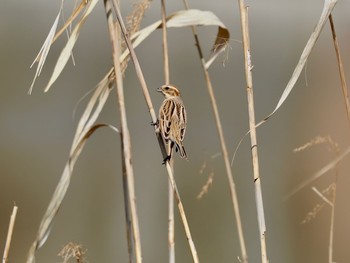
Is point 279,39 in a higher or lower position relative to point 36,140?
higher

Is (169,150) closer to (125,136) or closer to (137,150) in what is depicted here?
(125,136)

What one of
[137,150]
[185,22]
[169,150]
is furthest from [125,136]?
[137,150]

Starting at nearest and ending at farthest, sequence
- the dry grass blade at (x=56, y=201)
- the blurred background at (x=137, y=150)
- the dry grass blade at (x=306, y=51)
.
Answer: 1. the dry grass blade at (x=306, y=51)
2. the dry grass blade at (x=56, y=201)
3. the blurred background at (x=137, y=150)

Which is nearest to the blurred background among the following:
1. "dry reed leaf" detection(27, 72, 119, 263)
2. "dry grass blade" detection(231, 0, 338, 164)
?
"dry reed leaf" detection(27, 72, 119, 263)

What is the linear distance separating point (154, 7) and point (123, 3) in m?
0.41

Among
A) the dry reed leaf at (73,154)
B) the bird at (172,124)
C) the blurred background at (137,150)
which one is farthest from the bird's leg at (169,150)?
the blurred background at (137,150)

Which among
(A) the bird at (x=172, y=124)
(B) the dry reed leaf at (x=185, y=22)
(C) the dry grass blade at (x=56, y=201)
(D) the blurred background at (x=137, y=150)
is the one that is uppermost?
(D) the blurred background at (x=137, y=150)

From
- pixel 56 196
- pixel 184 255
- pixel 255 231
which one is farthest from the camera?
pixel 255 231

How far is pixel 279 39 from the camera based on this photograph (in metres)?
3.07

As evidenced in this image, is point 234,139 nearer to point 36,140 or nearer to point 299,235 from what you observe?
point 299,235

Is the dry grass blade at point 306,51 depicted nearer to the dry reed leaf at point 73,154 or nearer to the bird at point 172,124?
the bird at point 172,124

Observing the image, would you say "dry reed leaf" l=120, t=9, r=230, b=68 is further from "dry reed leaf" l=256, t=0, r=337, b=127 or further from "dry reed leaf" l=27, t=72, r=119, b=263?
→ "dry reed leaf" l=256, t=0, r=337, b=127

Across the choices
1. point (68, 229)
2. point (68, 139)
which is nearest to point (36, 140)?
point (68, 139)

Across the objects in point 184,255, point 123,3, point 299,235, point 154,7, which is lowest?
point 184,255
